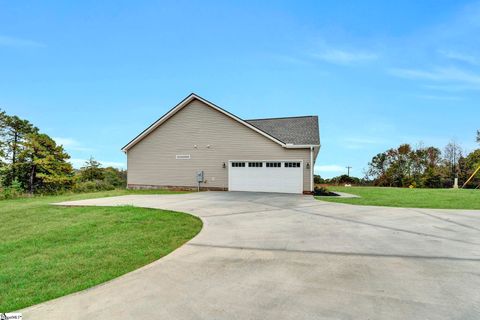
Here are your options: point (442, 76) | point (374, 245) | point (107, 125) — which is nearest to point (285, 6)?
point (442, 76)

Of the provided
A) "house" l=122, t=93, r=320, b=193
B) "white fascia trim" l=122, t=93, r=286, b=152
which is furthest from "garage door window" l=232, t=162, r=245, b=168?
"white fascia trim" l=122, t=93, r=286, b=152

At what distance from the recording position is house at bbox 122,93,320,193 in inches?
601

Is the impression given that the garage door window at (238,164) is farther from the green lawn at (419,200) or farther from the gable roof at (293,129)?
the green lawn at (419,200)

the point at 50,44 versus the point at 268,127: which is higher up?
the point at 50,44

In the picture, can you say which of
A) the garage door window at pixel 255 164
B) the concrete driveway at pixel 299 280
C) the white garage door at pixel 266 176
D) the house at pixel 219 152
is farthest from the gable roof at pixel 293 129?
the concrete driveway at pixel 299 280

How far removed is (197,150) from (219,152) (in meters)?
1.79

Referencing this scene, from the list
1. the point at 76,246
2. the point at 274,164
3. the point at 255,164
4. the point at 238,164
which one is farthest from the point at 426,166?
the point at 76,246

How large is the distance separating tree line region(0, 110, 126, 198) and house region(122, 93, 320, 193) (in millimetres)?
5990

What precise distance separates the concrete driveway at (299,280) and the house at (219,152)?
9.61m

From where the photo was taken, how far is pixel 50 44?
1549cm

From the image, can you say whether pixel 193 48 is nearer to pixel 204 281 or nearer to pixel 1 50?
pixel 1 50

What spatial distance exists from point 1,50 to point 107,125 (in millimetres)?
8010

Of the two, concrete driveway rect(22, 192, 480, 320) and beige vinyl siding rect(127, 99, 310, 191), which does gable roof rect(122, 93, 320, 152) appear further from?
concrete driveway rect(22, 192, 480, 320)

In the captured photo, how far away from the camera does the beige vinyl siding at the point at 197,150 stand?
1595 cm
